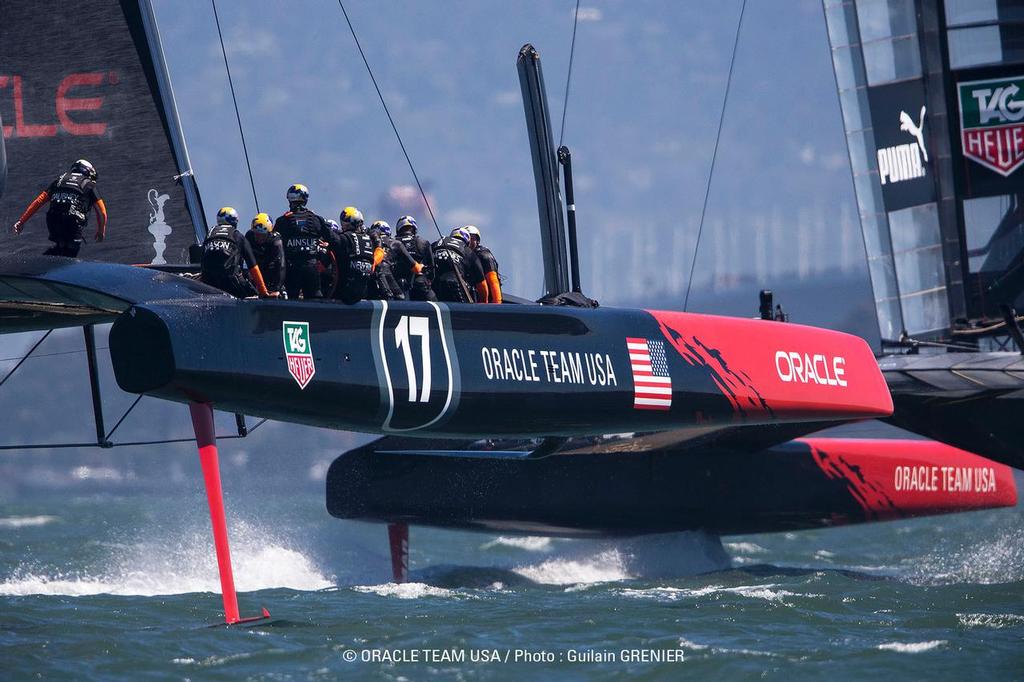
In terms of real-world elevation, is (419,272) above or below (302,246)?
below

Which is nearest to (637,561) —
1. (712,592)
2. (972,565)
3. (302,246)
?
(712,592)

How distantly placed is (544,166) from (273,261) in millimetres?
3547

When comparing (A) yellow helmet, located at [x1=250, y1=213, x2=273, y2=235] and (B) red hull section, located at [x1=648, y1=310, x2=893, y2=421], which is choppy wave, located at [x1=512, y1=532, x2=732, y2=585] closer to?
(B) red hull section, located at [x1=648, y1=310, x2=893, y2=421]

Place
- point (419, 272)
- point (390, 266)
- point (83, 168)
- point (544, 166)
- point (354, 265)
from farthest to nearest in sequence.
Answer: point (544, 166) < point (419, 272) < point (390, 266) < point (83, 168) < point (354, 265)

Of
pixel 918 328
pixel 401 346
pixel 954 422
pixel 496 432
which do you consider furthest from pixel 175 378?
pixel 918 328

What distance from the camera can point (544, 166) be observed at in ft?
32.6

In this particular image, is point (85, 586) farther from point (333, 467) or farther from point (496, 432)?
point (496, 432)

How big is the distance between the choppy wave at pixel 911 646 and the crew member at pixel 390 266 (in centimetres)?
309

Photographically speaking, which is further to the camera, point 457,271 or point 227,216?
point 457,271

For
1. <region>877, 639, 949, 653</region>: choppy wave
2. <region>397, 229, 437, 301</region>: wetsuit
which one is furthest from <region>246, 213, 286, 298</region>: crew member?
<region>877, 639, 949, 653</region>: choppy wave

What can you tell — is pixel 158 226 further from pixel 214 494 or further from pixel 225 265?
pixel 214 494

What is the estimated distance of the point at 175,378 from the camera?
19.4 feet

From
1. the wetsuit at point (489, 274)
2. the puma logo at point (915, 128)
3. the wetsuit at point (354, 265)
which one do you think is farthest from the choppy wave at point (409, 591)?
the puma logo at point (915, 128)

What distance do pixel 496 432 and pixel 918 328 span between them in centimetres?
576
